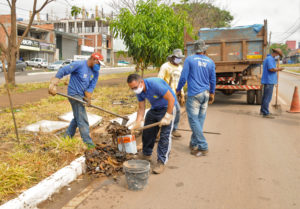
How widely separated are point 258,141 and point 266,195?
7.92 feet

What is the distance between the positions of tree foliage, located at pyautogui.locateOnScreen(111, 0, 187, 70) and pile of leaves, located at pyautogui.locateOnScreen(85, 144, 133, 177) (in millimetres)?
6453

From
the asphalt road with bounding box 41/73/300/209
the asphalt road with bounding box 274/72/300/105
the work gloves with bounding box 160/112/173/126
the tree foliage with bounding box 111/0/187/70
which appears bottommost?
the asphalt road with bounding box 41/73/300/209

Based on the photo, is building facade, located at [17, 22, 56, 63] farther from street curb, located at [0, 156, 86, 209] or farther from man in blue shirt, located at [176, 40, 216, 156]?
street curb, located at [0, 156, 86, 209]

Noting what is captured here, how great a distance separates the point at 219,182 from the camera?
12.3ft

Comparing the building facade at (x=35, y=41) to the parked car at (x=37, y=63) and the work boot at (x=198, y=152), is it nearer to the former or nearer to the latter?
the parked car at (x=37, y=63)

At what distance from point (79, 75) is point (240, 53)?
6.45 m

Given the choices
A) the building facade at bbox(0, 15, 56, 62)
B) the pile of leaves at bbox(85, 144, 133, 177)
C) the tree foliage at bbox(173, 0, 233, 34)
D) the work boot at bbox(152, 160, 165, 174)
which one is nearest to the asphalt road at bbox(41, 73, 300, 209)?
the work boot at bbox(152, 160, 165, 174)

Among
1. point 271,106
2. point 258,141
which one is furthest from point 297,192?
point 271,106

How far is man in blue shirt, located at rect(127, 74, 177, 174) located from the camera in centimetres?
386

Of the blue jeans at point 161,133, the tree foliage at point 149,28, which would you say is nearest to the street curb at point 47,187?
the blue jeans at point 161,133

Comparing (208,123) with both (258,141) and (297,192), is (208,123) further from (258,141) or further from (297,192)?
(297,192)

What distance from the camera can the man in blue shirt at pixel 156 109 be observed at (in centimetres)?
386

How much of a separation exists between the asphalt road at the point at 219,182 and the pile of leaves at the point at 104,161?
224 millimetres

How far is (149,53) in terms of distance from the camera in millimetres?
11281
